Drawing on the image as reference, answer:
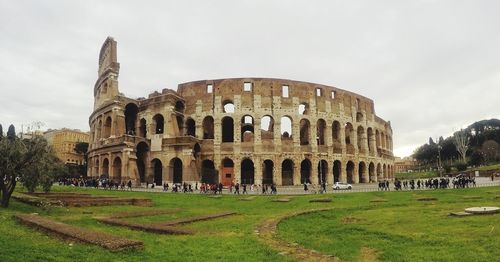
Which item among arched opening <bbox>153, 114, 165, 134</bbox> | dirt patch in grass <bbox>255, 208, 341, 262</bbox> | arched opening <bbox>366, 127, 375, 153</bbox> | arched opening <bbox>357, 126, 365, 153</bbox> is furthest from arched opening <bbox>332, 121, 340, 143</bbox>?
dirt patch in grass <bbox>255, 208, 341, 262</bbox>

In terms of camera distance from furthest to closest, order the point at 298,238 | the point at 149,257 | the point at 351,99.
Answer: the point at 351,99
the point at 298,238
the point at 149,257

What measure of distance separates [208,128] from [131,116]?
10.5 m

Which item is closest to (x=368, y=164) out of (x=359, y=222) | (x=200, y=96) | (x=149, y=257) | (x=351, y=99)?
(x=351, y=99)

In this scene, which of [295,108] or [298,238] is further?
[295,108]

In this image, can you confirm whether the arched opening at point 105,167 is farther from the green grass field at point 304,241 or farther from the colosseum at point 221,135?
the green grass field at point 304,241

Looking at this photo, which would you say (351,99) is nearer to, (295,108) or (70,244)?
(295,108)

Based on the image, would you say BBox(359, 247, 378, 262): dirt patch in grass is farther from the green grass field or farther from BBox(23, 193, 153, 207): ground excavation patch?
BBox(23, 193, 153, 207): ground excavation patch

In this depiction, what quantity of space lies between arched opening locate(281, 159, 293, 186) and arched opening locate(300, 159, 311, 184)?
147cm

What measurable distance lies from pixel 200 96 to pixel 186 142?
6.91m

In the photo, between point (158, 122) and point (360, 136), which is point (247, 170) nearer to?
point (158, 122)

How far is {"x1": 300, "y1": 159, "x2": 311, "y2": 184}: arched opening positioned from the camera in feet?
148

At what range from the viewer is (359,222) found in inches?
513

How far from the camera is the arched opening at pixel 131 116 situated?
45.8 meters

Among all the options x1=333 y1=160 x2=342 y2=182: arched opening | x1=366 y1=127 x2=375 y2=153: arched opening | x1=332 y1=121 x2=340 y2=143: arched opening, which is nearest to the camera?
x1=333 y1=160 x2=342 y2=182: arched opening
